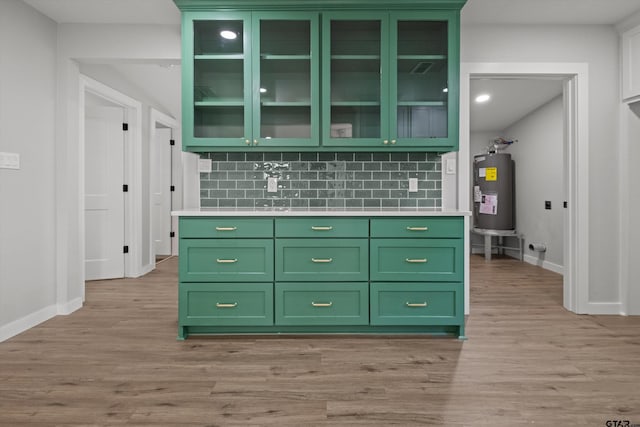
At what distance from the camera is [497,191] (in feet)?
20.4

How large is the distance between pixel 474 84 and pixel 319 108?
10.5 ft

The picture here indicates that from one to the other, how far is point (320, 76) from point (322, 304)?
5.23ft

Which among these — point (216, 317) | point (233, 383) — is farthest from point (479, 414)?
point (216, 317)

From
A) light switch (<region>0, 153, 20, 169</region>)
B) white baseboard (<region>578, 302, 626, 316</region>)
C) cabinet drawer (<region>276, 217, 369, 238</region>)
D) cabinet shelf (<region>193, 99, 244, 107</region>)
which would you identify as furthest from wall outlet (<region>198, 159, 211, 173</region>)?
white baseboard (<region>578, 302, 626, 316</region>)

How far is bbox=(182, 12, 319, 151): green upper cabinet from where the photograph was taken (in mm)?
2828

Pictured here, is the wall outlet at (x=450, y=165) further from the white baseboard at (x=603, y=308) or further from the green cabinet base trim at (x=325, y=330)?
the white baseboard at (x=603, y=308)

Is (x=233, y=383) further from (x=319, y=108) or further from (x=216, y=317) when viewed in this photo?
(x=319, y=108)

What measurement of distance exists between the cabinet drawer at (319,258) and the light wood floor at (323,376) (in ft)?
1.44

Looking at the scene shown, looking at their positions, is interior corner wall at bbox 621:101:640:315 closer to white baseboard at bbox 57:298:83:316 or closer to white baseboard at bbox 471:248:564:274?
white baseboard at bbox 471:248:564:274

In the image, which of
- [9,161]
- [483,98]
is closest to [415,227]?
[9,161]

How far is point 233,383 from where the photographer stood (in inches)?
82.7

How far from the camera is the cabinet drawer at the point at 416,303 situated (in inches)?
107

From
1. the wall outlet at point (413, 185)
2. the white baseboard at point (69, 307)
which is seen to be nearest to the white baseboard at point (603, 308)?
the wall outlet at point (413, 185)

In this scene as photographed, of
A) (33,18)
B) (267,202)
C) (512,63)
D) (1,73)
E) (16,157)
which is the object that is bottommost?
(267,202)
